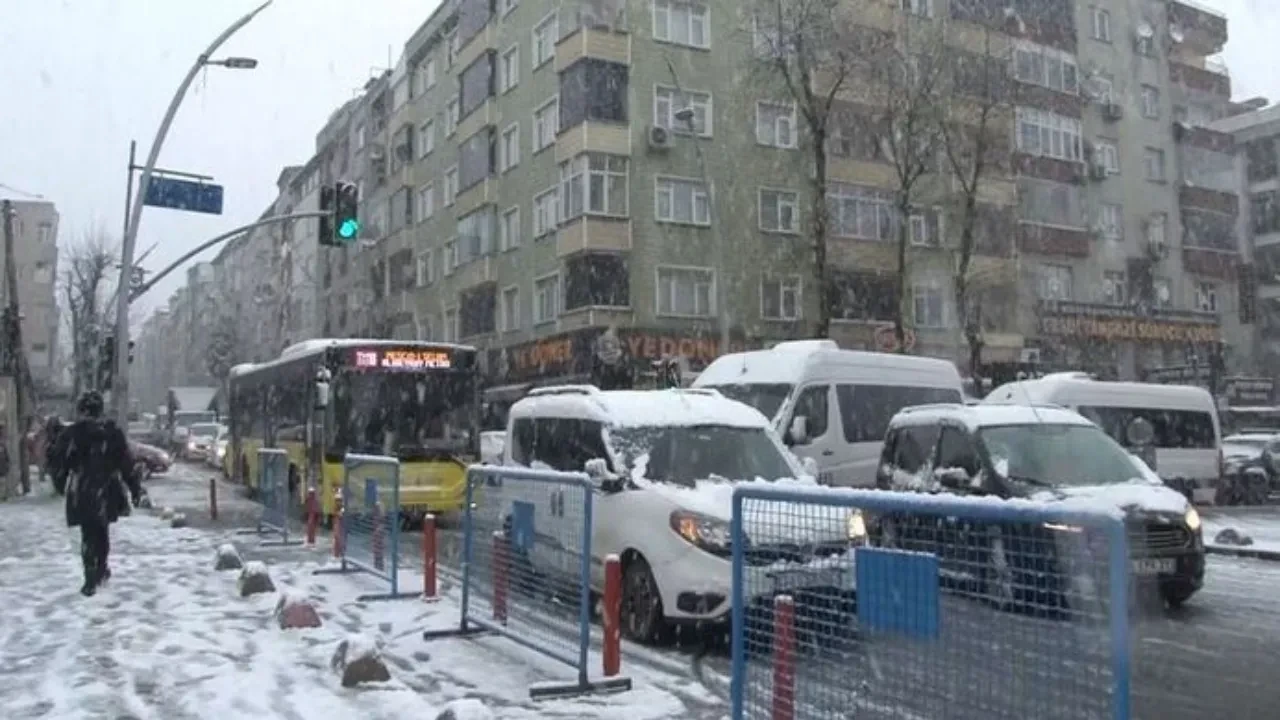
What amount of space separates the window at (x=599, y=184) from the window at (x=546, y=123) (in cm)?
228

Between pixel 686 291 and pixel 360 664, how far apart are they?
101 ft

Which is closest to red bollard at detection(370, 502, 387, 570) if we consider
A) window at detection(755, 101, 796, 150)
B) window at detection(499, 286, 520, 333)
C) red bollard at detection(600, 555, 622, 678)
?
red bollard at detection(600, 555, 622, 678)

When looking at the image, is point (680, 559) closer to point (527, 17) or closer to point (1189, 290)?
point (527, 17)

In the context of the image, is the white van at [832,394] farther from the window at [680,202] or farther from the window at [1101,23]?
the window at [1101,23]

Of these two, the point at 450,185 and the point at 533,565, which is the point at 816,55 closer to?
the point at 450,185

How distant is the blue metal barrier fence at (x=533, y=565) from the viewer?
7.34 metres

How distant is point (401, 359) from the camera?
19.4 m

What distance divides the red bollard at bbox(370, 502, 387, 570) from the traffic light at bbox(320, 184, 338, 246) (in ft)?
37.6

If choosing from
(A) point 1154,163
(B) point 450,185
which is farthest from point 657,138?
(A) point 1154,163

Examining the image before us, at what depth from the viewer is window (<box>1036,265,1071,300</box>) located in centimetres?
4447

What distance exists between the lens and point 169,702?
23.1ft

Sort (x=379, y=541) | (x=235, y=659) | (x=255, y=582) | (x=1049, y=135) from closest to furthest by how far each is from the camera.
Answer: (x=235, y=659)
(x=255, y=582)
(x=379, y=541)
(x=1049, y=135)

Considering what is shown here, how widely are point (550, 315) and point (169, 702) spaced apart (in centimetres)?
3225

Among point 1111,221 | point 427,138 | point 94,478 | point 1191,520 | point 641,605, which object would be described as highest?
point 427,138
